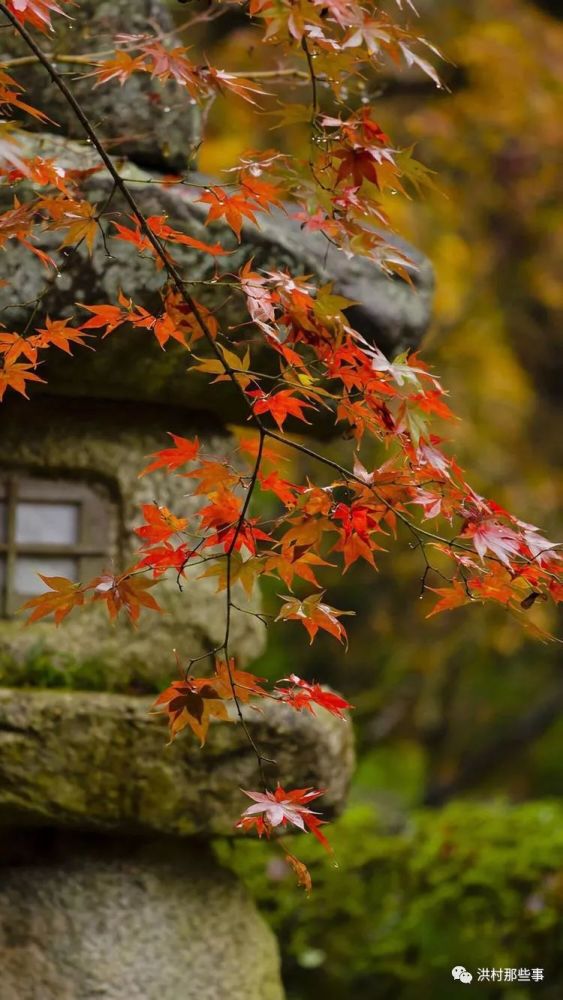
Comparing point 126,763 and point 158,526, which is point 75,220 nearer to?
point 158,526

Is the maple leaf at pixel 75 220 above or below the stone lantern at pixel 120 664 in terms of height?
above

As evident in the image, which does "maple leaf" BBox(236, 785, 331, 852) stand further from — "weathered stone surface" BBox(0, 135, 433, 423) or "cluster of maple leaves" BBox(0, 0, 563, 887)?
"weathered stone surface" BBox(0, 135, 433, 423)

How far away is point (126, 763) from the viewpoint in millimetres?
2400

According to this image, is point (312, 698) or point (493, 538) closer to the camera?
point (493, 538)

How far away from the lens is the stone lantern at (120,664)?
7.86ft

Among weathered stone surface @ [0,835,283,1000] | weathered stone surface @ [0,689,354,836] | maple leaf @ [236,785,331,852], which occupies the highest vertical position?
maple leaf @ [236,785,331,852]

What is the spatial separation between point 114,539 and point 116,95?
102 centimetres

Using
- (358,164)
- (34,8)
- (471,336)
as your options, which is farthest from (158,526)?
(471,336)

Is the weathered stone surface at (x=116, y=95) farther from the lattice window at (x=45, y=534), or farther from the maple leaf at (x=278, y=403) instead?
the maple leaf at (x=278, y=403)

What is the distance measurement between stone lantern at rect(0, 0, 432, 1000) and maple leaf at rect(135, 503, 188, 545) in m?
0.75

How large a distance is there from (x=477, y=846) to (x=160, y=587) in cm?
157

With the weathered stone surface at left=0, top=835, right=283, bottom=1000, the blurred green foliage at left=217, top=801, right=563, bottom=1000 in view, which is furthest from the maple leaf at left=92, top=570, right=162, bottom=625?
the blurred green foliage at left=217, top=801, right=563, bottom=1000

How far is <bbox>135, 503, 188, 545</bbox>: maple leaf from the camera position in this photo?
1761 millimetres

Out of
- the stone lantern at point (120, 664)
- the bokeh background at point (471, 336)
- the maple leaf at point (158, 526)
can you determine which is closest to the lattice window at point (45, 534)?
the stone lantern at point (120, 664)
